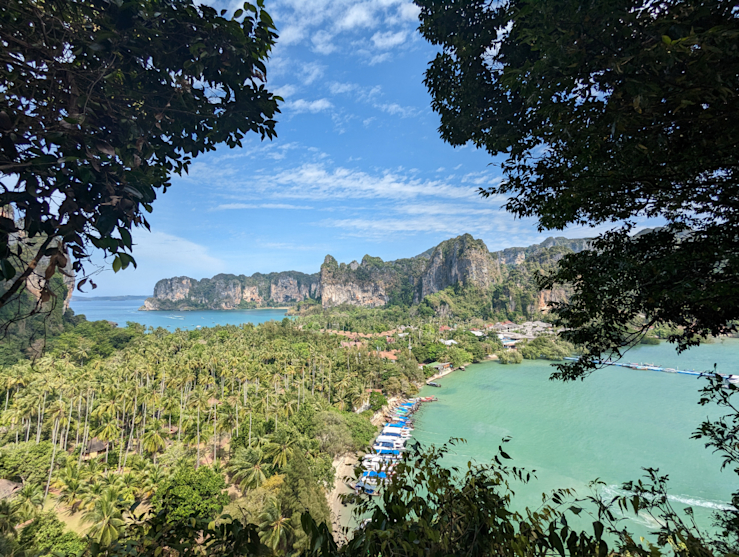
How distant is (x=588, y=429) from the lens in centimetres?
2134

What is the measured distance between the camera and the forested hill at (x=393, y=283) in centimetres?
7931

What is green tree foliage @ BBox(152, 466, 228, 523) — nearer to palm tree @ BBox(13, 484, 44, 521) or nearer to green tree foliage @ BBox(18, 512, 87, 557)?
green tree foliage @ BBox(18, 512, 87, 557)

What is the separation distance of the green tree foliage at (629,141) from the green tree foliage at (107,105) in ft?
6.59

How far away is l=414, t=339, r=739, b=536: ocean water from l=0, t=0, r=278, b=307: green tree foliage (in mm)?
11347

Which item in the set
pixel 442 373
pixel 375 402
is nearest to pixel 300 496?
pixel 375 402

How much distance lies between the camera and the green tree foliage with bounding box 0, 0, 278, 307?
145 centimetres

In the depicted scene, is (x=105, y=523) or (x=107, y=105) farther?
(x=105, y=523)

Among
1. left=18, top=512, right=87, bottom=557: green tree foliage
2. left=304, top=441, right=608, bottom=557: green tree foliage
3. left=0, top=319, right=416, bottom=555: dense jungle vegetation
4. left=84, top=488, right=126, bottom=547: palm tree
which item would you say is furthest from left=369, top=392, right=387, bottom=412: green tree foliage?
left=304, top=441, right=608, bottom=557: green tree foliage

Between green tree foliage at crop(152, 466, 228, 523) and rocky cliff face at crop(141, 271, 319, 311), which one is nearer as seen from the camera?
green tree foliage at crop(152, 466, 228, 523)

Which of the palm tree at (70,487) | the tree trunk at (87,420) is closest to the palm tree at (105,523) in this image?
the palm tree at (70,487)

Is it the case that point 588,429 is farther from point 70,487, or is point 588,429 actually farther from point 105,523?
point 70,487

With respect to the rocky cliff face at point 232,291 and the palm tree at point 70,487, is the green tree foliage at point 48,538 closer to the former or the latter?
the palm tree at point 70,487

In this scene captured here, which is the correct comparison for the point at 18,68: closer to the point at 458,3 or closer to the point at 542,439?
the point at 458,3

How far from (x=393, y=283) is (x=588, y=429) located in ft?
288
